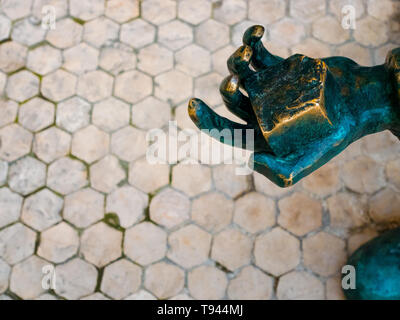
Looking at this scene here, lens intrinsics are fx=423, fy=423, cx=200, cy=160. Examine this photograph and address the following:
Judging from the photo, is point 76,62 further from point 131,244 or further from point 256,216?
point 256,216

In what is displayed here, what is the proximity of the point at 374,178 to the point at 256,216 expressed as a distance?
721 mm

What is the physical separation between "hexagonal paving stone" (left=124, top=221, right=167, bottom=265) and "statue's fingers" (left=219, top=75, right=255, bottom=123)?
145 centimetres

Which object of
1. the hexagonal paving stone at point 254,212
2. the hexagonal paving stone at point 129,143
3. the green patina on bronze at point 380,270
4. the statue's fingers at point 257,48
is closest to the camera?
the statue's fingers at point 257,48

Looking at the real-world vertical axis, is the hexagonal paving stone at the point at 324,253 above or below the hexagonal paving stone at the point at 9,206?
below

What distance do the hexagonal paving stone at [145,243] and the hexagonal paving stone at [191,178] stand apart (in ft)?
0.91

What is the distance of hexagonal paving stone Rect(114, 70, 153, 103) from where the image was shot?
2643 millimetres

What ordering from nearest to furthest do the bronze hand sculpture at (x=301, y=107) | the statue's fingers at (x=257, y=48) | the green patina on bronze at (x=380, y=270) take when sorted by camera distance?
the bronze hand sculpture at (x=301, y=107), the statue's fingers at (x=257, y=48), the green patina on bronze at (x=380, y=270)

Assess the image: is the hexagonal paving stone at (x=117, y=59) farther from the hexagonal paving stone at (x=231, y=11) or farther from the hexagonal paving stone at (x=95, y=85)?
the hexagonal paving stone at (x=231, y=11)

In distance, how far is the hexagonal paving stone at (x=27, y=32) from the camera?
9.20 ft

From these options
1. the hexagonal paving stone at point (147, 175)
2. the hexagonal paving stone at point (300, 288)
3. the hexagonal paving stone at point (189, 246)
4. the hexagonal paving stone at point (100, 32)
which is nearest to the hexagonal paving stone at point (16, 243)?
the hexagonal paving stone at point (147, 175)

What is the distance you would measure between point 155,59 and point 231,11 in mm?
627

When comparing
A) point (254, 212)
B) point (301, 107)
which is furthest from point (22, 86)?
point (301, 107)

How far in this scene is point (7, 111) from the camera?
262 cm

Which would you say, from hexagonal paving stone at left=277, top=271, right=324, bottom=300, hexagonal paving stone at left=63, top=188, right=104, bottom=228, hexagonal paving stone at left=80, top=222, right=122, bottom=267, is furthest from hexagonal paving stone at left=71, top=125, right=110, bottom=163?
hexagonal paving stone at left=277, top=271, right=324, bottom=300
